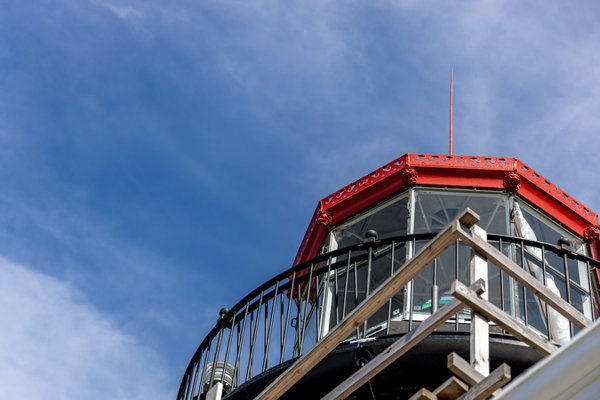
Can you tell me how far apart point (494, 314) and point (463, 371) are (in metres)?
0.60

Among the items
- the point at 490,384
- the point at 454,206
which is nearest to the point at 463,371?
the point at 490,384

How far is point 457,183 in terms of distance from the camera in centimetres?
1376

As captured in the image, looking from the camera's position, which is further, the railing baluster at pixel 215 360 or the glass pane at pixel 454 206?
the glass pane at pixel 454 206

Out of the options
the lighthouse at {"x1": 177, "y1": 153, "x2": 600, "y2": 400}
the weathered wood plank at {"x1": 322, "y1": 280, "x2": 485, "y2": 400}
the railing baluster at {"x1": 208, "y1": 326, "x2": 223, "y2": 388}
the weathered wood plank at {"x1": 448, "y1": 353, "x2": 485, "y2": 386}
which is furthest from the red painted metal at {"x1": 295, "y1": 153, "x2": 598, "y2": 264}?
the weathered wood plank at {"x1": 448, "y1": 353, "x2": 485, "y2": 386}

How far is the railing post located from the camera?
254 inches

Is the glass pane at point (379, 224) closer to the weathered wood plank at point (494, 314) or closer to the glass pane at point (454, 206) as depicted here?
the glass pane at point (454, 206)

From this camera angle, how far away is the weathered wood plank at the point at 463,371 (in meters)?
6.23

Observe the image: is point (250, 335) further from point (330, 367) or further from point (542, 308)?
point (542, 308)

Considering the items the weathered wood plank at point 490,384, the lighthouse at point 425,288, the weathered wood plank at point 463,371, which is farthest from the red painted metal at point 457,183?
the weathered wood plank at point 490,384

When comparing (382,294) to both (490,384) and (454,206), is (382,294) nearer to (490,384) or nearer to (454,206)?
(490,384)

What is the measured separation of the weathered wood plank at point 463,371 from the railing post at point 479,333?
95 mm

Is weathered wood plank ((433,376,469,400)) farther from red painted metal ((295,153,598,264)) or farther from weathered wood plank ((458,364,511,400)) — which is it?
red painted metal ((295,153,598,264))

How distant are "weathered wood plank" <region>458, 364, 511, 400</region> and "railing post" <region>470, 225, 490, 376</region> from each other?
0.31 metres

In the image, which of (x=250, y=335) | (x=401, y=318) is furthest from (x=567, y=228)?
(x=250, y=335)
